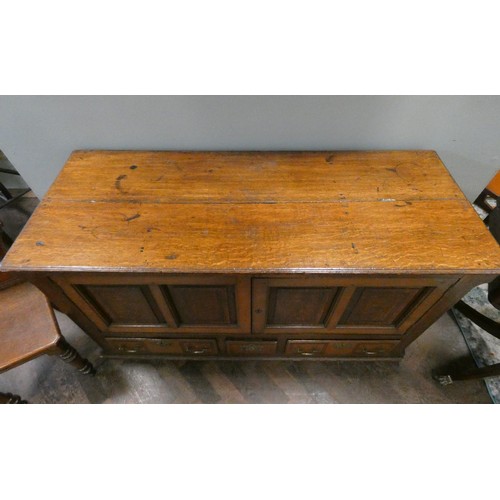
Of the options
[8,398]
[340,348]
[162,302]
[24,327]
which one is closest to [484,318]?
[340,348]

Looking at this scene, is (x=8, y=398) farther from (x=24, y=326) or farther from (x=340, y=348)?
(x=340, y=348)

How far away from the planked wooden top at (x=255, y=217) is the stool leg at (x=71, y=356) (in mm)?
406

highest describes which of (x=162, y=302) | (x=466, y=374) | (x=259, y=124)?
(x=259, y=124)

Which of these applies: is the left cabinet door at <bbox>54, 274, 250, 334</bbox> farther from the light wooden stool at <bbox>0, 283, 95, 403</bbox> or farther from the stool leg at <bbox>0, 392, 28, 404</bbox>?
the stool leg at <bbox>0, 392, 28, 404</bbox>

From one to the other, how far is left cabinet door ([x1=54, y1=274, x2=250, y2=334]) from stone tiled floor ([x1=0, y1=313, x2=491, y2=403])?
39 centimetres

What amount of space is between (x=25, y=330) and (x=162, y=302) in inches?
22.0

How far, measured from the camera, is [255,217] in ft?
2.73

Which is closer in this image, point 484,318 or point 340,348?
point 484,318

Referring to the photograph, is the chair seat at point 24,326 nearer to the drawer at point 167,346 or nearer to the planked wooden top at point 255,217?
the drawer at point 167,346

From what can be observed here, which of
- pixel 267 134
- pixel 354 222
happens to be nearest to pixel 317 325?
pixel 354 222

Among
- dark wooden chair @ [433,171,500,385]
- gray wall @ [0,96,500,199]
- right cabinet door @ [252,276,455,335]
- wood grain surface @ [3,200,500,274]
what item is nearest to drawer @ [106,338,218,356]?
right cabinet door @ [252,276,455,335]

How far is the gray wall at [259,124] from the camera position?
922 millimetres

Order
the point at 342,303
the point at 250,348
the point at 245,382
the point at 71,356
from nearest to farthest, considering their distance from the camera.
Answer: the point at 342,303, the point at 71,356, the point at 250,348, the point at 245,382

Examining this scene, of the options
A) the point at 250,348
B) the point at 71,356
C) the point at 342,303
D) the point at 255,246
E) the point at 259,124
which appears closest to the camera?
the point at 255,246
